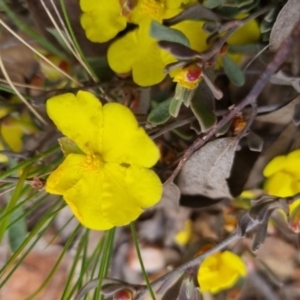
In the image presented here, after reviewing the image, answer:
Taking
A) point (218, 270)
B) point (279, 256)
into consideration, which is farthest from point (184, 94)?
point (279, 256)

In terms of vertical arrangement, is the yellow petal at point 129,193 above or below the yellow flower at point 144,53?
below

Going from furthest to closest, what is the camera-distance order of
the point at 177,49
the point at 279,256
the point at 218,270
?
the point at 279,256
the point at 218,270
the point at 177,49

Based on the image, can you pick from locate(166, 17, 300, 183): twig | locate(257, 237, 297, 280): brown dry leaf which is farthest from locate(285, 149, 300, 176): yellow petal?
locate(257, 237, 297, 280): brown dry leaf

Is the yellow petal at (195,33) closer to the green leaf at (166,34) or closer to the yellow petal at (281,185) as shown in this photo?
the green leaf at (166,34)

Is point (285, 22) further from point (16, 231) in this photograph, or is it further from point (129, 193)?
point (16, 231)

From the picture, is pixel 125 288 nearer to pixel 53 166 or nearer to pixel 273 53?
pixel 53 166

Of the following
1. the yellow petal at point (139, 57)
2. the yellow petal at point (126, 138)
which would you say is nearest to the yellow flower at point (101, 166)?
the yellow petal at point (126, 138)
